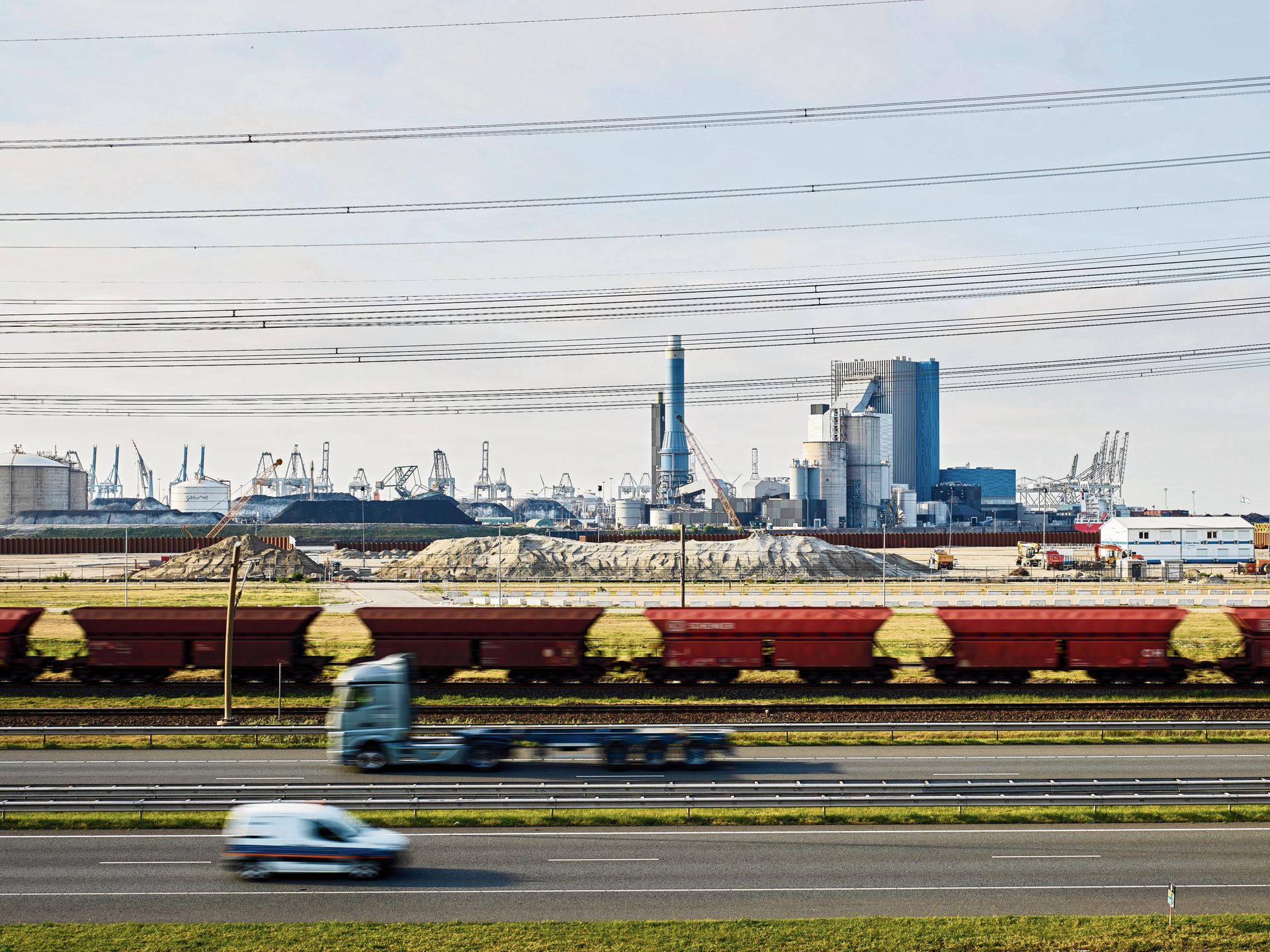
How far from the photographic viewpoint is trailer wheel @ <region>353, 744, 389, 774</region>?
27.5 metres

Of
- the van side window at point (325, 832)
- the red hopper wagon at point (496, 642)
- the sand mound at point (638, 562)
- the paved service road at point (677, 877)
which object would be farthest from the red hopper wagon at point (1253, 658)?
the sand mound at point (638, 562)

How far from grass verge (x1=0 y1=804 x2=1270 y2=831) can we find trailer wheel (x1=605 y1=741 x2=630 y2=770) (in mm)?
3812

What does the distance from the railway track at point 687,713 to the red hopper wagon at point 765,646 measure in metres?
3.17

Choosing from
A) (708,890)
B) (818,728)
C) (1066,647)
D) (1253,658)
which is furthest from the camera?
(1253,658)

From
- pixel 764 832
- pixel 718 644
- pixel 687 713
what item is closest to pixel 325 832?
pixel 764 832

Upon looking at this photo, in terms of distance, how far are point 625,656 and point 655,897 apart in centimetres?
2604

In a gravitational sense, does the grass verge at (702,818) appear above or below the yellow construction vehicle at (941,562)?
above

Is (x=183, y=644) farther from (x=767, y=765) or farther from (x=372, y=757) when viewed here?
(x=767, y=765)

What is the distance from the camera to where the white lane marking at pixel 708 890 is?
18781mm

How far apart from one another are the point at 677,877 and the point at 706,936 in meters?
3.02

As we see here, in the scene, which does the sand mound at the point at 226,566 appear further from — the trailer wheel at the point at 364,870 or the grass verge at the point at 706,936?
the grass verge at the point at 706,936

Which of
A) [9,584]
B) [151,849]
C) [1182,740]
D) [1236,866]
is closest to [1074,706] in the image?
[1182,740]

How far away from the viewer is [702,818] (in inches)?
902

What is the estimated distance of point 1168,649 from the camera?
38656 mm
